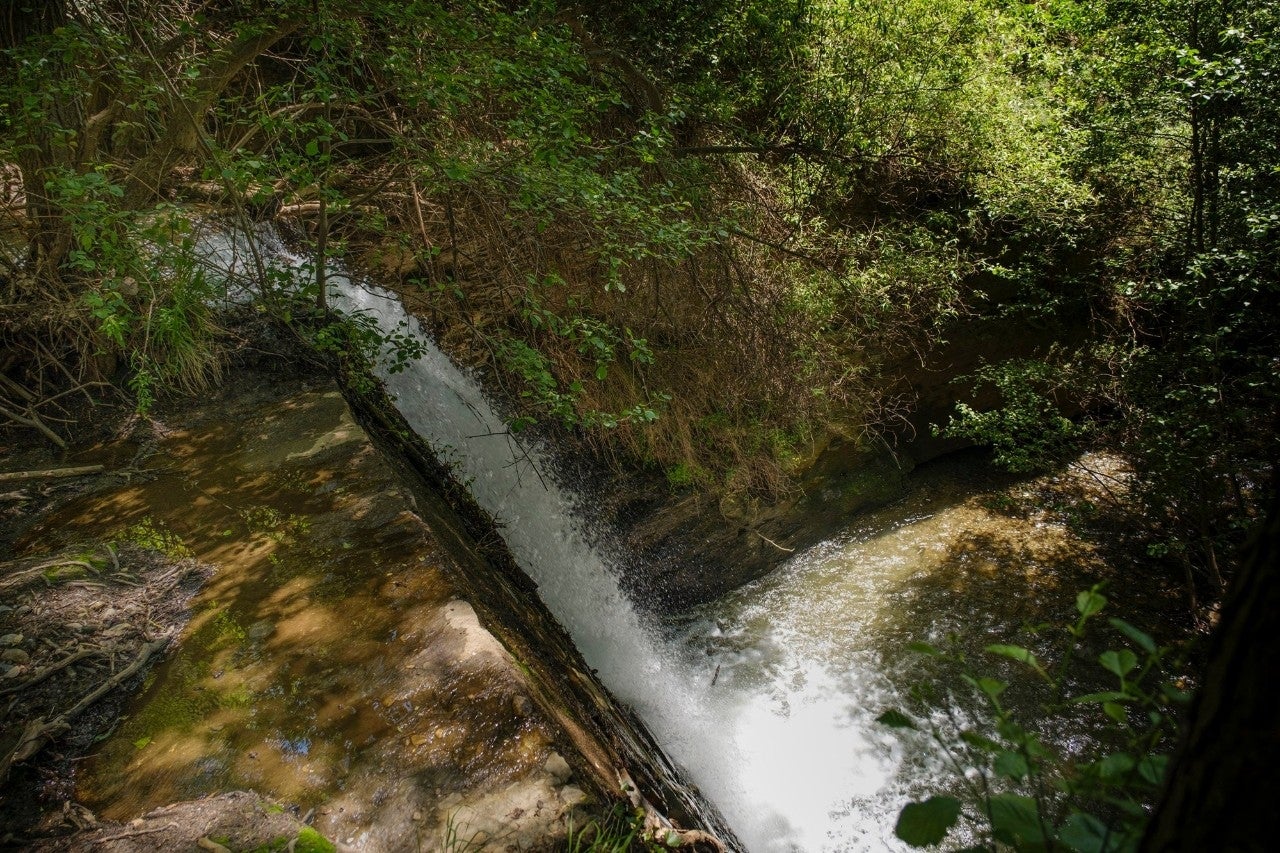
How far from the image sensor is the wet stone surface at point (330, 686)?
2.11 meters

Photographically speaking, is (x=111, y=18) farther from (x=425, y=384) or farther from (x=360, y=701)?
(x=360, y=701)

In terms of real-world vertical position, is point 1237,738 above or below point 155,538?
above

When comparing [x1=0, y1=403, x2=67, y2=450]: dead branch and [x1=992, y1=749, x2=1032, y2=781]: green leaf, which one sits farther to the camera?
[x1=0, y1=403, x2=67, y2=450]: dead branch

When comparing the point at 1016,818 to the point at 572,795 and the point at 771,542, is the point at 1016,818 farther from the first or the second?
the point at 771,542

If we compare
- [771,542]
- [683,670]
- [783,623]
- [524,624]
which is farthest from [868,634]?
[524,624]

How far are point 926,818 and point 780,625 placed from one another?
532 centimetres

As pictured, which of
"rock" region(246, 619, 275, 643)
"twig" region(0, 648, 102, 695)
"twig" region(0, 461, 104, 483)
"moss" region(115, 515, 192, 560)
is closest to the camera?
"twig" region(0, 648, 102, 695)

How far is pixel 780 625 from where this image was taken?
608 cm

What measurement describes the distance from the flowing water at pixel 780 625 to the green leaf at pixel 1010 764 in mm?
3997

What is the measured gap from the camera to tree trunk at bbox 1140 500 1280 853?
0.73 meters

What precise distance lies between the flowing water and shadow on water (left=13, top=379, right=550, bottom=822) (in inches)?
62.7

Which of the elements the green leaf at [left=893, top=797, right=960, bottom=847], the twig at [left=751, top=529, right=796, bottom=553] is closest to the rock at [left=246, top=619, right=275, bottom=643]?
the green leaf at [left=893, top=797, right=960, bottom=847]

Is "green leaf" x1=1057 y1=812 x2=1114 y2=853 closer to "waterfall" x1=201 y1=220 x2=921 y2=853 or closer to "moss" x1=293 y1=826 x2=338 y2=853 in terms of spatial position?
"moss" x1=293 y1=826 x2=338 y2=853

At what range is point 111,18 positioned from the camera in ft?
12.9
